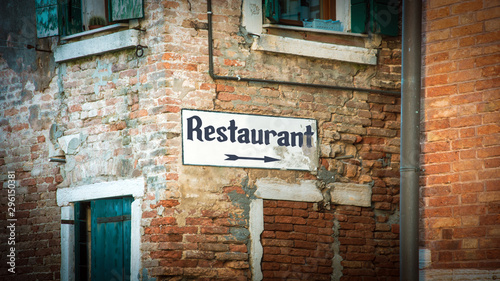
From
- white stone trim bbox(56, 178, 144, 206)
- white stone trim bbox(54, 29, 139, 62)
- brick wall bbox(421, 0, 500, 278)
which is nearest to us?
brick wall bbox(421, 0, 500, 278)

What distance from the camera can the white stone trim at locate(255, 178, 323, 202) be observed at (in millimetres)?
7182

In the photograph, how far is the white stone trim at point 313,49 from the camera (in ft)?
24.3

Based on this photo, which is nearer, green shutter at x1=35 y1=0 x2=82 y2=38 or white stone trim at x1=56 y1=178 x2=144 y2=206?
white stone trim at x1=56 y1=178 x2=144 y2=206

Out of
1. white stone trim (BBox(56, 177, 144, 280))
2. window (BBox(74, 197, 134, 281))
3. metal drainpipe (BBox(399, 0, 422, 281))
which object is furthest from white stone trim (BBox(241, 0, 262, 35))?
metal drainpipe (BBox(399, 0, 422, 281))

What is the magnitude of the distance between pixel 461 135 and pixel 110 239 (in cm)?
376

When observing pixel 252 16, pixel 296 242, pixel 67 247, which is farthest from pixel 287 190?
pixel 67 247

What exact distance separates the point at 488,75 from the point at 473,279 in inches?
56.1

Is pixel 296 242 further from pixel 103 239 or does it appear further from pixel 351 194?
pixel 103 239

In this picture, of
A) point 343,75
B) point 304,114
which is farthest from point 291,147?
point 343,75

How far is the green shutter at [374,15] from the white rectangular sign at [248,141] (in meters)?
1.27

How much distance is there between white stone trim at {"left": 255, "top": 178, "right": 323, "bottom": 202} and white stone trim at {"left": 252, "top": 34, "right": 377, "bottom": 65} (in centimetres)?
136

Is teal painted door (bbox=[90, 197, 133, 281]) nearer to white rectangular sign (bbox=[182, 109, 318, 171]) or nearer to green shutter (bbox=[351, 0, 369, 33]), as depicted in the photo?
white rectangular sign (bbox=[182, 109, 318, 171])

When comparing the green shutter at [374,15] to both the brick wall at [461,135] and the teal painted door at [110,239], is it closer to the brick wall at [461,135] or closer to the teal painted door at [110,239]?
the brick wall at [461,135]

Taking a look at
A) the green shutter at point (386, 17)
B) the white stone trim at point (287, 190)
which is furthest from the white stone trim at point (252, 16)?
the white stone trim at point (287, 190)
